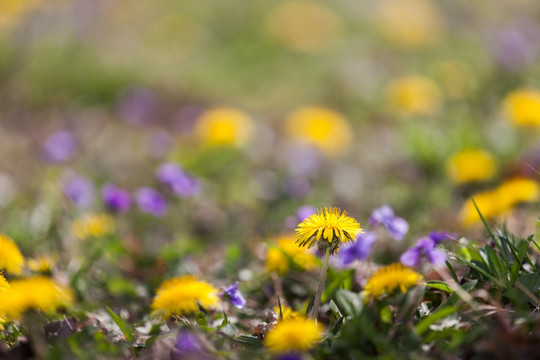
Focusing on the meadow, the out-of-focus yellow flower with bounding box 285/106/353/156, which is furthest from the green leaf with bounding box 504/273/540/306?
the out-of-focus yellow flower with bounding box 285/106/353/156

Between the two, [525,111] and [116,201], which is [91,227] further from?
[525,111]

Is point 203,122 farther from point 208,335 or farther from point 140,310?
point 208,335

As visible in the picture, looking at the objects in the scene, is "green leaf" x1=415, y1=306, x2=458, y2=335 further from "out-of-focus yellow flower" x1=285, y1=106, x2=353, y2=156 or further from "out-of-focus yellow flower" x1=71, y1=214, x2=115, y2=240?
"out-of-focus yellow flower" x1=285, y1=106, x2=353, y2=156

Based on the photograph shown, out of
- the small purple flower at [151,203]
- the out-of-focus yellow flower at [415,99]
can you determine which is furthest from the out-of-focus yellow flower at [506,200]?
the out-of-focus yellow flower at [415,99]


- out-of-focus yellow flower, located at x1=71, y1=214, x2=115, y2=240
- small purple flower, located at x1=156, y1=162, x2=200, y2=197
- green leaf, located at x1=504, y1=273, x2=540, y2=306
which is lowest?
green leaf, located at x1=504, y1=273, x2=540, y2=306

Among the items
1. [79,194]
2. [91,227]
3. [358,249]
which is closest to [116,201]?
[91,227]

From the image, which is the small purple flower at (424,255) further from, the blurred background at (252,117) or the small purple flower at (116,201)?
the small purple flower at (116,201)
